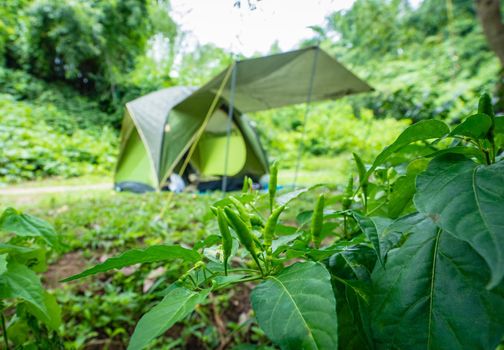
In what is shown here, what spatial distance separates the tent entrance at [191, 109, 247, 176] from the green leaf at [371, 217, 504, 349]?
16.1 ft

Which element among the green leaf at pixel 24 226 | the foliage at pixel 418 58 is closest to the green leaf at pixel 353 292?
the green leaf at pixel 24 226

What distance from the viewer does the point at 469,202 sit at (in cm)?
30

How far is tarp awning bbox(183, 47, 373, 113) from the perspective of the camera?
11.7 feet

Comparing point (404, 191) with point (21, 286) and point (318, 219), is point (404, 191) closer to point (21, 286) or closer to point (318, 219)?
point (318, 219)

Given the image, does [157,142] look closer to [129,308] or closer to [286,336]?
[129,308]

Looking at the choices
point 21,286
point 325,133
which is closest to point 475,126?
point 21,286

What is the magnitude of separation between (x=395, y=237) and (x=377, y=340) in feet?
0.37

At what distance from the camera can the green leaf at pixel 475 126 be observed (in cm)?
35

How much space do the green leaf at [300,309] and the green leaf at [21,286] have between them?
0.39m

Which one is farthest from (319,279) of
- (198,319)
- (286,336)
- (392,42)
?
(392,42)

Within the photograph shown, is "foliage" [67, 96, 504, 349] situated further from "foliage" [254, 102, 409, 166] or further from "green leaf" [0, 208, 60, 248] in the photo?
"foliage" [254, 102, 409, 166]

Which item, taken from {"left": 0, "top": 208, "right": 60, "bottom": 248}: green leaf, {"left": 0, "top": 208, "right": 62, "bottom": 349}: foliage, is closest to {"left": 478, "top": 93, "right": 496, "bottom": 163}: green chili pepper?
{"left": 0, "top": 208, "right": 62, "bottom": 349}: foliage

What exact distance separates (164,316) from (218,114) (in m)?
5.24

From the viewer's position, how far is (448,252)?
35 centimetres
